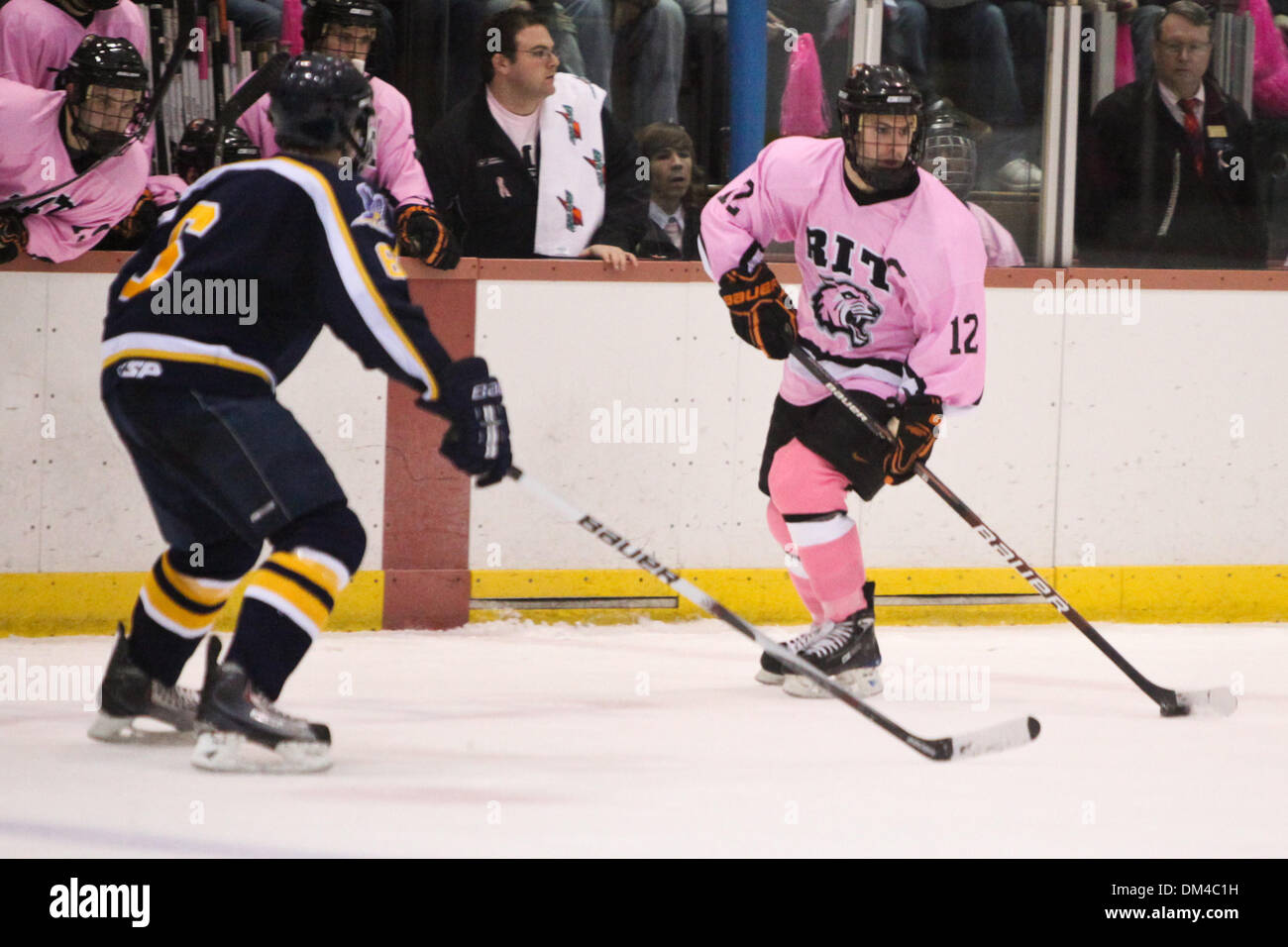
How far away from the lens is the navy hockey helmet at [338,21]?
160 inches

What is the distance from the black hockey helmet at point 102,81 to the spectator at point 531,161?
79 cm

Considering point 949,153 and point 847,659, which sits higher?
point 949,153

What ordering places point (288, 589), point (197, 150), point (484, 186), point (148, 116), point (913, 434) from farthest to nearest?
point (484, 186) < point (197, 150) < point (148, 116) < point (913, 434) < point (288, 589)

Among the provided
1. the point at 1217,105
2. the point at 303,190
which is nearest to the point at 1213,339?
the point at 1217,105

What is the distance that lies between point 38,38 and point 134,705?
1.85 m

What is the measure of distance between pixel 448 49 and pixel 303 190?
2.09 m

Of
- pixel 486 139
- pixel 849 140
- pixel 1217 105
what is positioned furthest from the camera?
pixel 1217 105

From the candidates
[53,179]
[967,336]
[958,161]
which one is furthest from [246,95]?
[958,161]

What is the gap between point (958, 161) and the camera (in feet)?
16.0

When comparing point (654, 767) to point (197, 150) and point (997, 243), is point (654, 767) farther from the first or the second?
point (997, 243)

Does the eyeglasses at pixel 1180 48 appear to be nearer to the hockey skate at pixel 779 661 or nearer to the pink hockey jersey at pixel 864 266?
the pink hockey jersey at pixel 864 266

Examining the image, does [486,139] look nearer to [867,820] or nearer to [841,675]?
[841,675]

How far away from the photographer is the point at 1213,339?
470 cm

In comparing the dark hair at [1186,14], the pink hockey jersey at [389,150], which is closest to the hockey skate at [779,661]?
the pink hockey jersey at [389,150]
